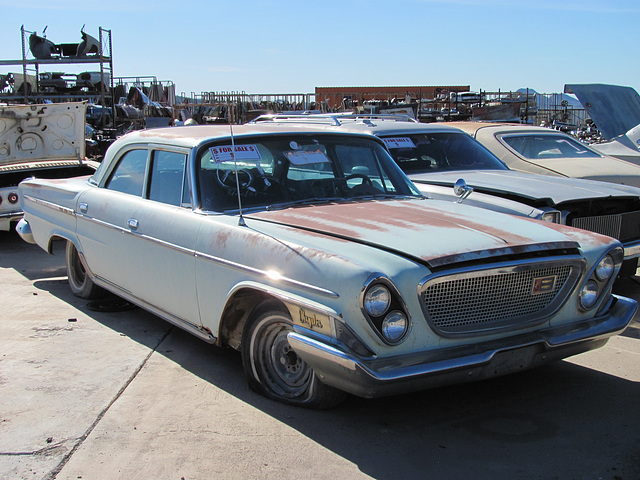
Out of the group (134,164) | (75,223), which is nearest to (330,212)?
(134,164)

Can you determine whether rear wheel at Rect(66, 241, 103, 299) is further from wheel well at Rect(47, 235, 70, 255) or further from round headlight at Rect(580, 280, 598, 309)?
round headlight at Rect(580, 280, 598, 309)

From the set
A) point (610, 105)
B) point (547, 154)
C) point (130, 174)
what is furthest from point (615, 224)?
point (610, 105)

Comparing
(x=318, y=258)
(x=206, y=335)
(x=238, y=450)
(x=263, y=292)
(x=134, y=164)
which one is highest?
(x=134, y=164)

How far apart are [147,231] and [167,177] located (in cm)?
41

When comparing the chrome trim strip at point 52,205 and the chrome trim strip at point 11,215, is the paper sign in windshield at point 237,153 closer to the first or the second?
the chrome trim strip at point 52,205

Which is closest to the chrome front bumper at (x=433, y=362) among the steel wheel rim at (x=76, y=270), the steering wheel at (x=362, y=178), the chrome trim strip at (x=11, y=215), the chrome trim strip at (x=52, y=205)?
the steering wheel at (x=362, y=178)

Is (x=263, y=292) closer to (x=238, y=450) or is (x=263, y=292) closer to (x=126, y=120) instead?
(x=238, y=450)

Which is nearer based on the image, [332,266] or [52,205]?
[332,266]

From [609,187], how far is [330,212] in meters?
3.37

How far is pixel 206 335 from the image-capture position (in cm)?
406

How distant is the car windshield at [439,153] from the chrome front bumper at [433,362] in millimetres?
3689

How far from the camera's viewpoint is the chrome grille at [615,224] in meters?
5.76

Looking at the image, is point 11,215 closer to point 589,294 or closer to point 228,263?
point 228,263

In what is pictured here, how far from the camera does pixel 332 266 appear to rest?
317cm
